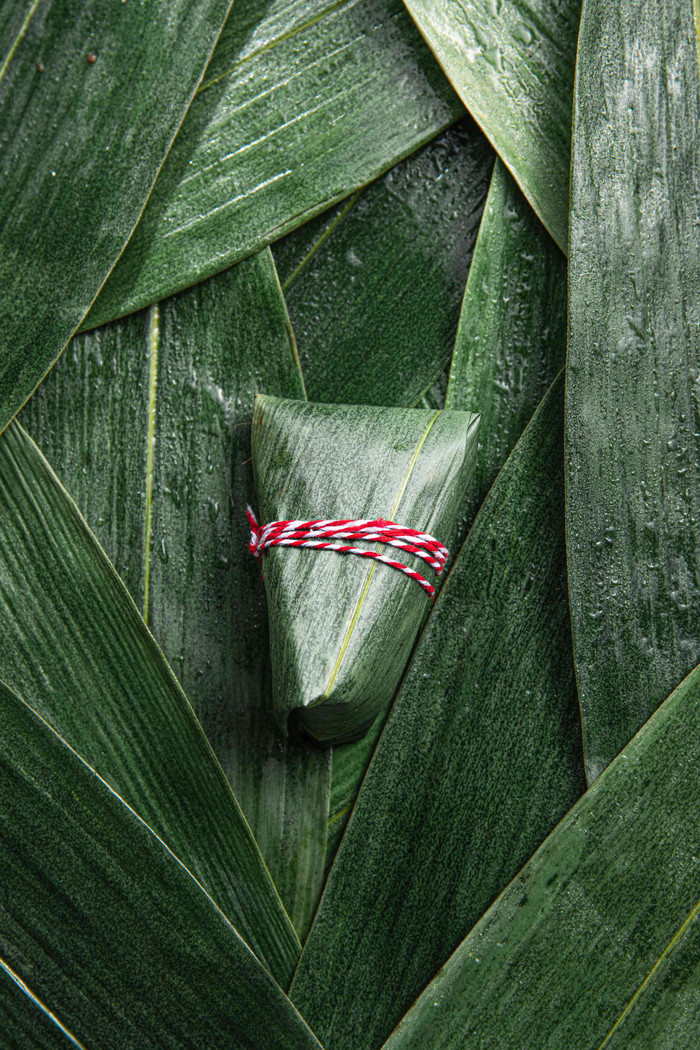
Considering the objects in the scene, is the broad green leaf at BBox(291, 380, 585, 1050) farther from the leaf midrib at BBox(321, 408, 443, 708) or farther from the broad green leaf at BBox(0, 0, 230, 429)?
the broad green leaf at BBox(0, 0, 230, 429)

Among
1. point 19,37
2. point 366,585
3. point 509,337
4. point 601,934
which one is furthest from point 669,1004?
point 19,37

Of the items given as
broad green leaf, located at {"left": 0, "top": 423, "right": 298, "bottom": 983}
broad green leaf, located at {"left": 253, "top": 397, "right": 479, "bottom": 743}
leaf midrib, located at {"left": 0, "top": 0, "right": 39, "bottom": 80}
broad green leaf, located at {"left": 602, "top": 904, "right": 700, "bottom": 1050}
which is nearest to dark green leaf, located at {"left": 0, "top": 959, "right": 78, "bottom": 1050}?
broad green leaf, located at {"left": 0, "top": 423, "right": 298, "bottom": 983}

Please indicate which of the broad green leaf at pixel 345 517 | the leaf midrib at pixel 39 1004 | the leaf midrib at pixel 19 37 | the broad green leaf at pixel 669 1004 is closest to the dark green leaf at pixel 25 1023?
the leaf midrib at pixel 39 1004

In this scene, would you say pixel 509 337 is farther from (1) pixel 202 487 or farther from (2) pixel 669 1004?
(2) pixel 669 1004

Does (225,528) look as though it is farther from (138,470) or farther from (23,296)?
(23,296)

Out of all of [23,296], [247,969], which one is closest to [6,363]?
[23,296]

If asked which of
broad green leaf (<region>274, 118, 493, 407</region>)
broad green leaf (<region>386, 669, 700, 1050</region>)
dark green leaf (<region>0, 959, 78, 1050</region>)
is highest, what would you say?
broad green leaf (<region>274, 118, 493, 407</region>)
